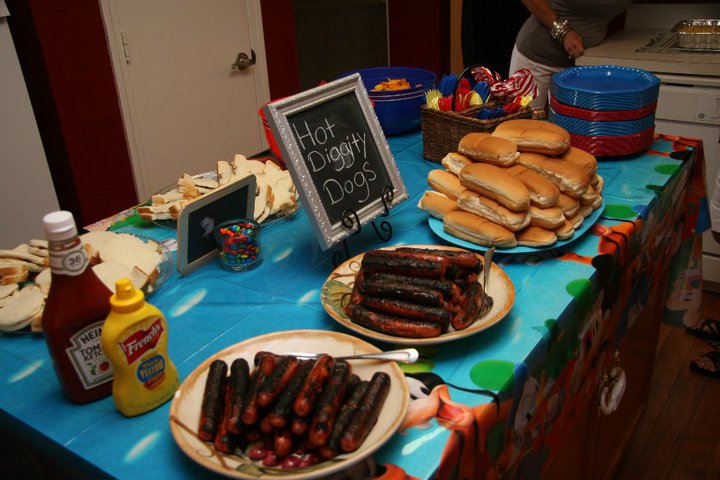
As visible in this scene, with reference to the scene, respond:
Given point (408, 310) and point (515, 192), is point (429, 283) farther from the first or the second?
point (515, 192)

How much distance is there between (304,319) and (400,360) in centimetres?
28

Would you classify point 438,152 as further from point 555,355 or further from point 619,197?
point 555,355

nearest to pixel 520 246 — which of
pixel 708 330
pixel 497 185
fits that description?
pixel 497 185

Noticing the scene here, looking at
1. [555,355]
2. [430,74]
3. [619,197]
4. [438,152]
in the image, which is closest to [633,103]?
[619,197]

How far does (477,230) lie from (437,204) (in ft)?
0.49

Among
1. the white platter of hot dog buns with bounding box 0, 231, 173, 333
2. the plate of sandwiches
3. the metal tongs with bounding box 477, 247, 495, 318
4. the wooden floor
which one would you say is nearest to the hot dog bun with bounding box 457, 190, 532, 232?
the metal tongs with bounding box 477, 247, 495, 318

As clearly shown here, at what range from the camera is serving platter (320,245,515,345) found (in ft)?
3.42

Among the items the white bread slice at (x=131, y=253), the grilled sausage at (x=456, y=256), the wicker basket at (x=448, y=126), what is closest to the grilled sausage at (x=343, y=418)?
the grilled sausage at (x=456, y=256)

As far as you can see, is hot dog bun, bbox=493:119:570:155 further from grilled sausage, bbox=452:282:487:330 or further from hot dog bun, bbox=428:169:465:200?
grilled sausage, bbox=452:282:487:330

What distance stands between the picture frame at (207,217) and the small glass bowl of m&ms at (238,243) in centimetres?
3

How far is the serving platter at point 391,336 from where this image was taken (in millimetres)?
1043

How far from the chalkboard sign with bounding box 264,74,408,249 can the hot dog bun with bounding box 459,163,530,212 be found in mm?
171

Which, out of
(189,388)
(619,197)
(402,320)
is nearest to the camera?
(189,388)

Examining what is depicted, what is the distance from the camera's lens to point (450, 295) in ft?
3.67
